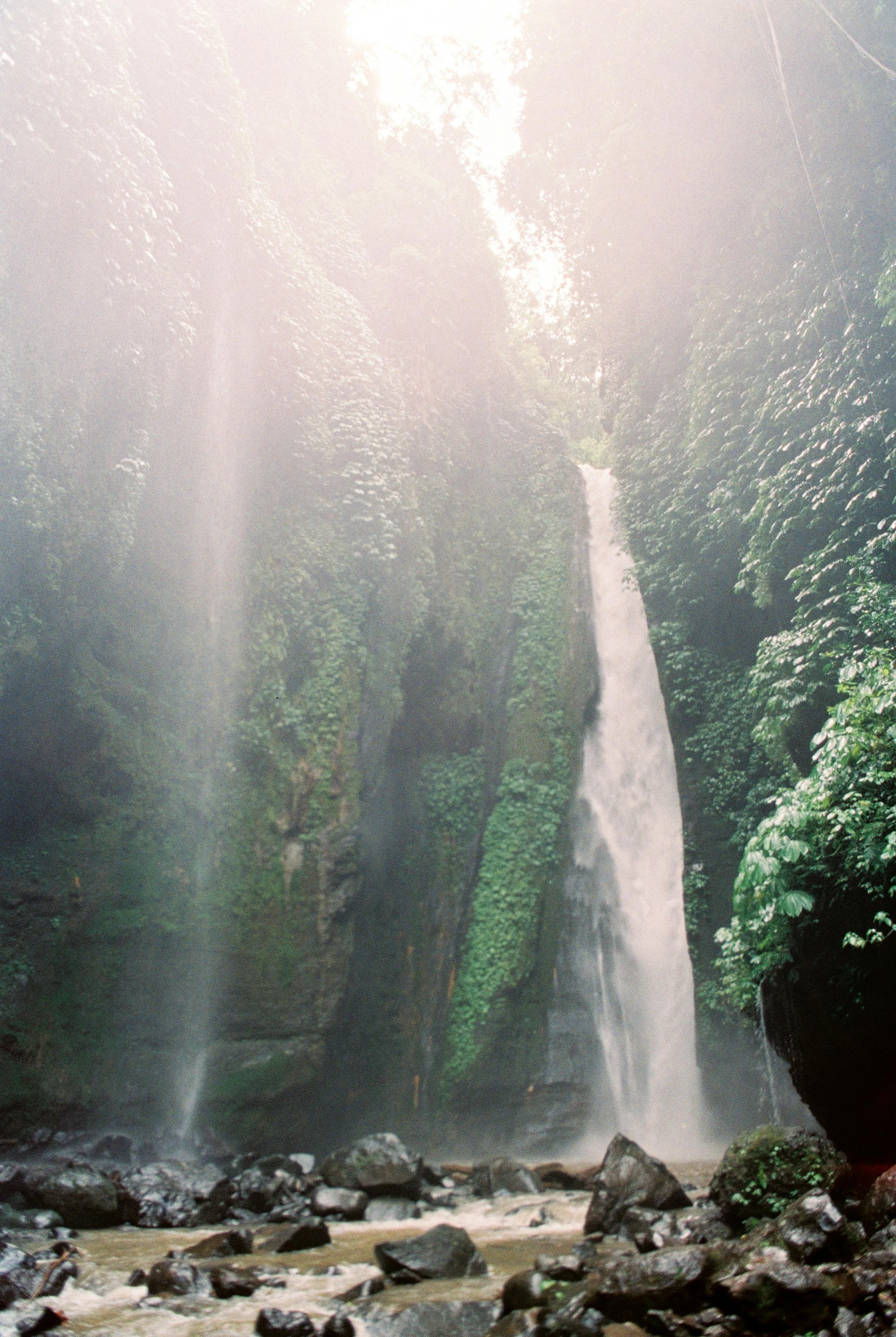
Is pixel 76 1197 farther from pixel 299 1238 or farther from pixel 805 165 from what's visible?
pixel 805 165

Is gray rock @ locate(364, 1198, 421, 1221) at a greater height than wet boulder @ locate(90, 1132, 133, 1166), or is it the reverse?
wet boulder @ locate(90, 1132, 133, 1166)

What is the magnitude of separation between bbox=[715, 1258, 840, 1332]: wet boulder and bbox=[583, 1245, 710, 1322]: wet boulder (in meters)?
0.27

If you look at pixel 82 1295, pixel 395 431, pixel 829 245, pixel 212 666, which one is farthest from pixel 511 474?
pixel 82 1295

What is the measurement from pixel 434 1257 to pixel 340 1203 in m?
2.22

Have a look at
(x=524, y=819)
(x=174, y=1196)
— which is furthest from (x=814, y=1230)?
(x=524, y=819)

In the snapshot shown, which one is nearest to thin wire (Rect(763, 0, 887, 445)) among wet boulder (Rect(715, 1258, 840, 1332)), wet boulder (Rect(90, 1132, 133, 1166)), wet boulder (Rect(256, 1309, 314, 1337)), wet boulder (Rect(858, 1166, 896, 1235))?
wet boulder (Rect(858, 1166, 896, 1235))

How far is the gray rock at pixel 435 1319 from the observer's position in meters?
3.92

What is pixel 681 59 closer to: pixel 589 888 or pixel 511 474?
pixel 511 474

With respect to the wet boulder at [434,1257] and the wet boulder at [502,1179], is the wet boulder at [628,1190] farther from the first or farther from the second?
the wet boulder at [502,1179]

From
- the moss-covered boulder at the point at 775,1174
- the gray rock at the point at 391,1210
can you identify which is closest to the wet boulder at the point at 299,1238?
the gray rock at the point at 391,1210

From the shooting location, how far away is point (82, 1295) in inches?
179

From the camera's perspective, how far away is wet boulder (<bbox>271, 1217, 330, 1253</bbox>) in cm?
560

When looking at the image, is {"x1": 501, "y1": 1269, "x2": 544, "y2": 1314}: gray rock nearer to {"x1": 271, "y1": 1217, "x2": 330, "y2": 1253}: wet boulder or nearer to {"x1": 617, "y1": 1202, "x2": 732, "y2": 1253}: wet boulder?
{"x1": 617, "y1": 1202, "x2": 732, "y2": 1253}: wet boulder

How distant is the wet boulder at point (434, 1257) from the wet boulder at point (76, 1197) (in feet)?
8.31
